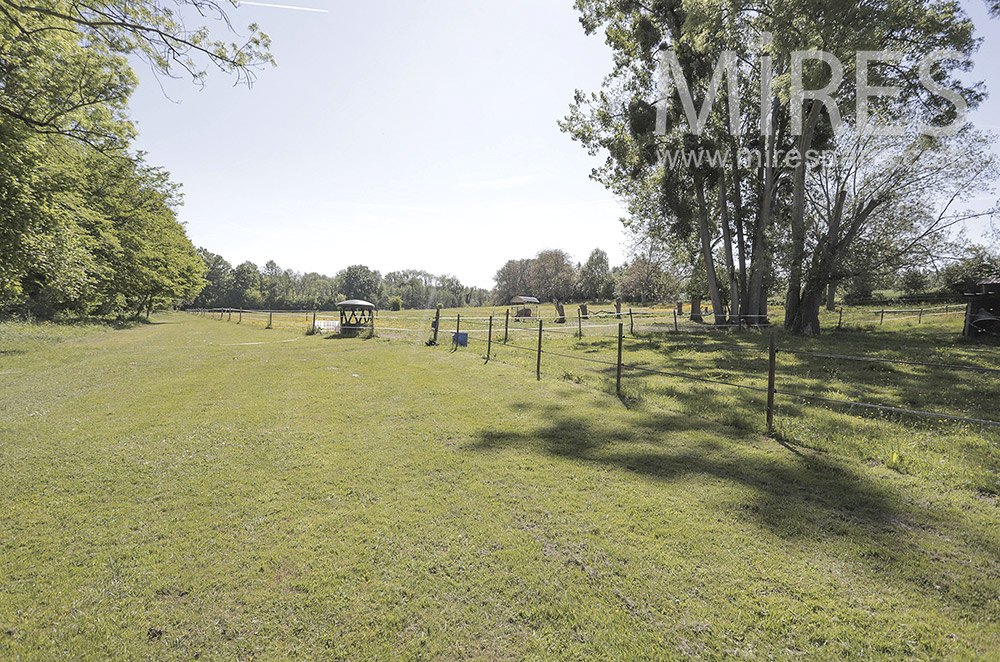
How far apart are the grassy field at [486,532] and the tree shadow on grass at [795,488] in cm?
3

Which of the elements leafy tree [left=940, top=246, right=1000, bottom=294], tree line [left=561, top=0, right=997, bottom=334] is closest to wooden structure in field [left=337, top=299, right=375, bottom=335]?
tree line [left=561, top=0, right=997, bottom=334]

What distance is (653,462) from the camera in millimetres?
4645

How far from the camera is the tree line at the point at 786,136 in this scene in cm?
1570

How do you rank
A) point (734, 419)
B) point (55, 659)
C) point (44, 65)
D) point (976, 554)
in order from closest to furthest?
point (55, 659) → point (976, 554) → point (734, 419) → point (44, 65)

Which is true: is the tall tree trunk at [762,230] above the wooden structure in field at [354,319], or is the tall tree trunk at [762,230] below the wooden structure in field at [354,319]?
above

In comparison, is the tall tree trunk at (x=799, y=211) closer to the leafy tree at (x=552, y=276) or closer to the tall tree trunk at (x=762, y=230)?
the tall tree trunk at (x=762, y=230)

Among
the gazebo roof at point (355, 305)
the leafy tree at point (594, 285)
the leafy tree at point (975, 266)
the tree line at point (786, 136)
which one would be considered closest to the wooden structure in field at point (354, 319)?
the gazebo roof at point (355, 305)

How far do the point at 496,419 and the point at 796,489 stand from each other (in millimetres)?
3854

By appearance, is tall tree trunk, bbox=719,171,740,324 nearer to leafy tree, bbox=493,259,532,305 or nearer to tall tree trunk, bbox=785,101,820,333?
tall tree trunk, bbox=785,101,820,333

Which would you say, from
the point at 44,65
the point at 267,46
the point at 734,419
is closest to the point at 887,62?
the point at 734,419

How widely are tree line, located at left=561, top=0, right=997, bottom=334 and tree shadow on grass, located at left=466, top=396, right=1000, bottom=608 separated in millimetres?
16785

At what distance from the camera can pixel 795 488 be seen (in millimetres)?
4023

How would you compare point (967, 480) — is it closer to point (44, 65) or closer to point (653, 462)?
point (653, 462)

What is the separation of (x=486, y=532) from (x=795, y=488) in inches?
130
